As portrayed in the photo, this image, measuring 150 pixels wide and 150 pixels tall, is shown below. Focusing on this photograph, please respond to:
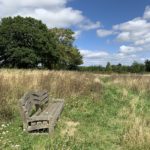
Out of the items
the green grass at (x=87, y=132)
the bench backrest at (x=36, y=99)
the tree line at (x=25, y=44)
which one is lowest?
the green grass at (x=87, y=132)

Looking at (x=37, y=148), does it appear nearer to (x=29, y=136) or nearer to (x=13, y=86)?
(x=29, y=136)

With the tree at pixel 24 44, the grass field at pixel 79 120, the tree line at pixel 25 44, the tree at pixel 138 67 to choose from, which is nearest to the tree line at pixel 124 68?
the tree at pixel 138 67

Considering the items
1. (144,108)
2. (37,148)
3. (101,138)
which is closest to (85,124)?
(101,138)

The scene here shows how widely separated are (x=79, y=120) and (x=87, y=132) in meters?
1.68

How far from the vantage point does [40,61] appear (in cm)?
6084

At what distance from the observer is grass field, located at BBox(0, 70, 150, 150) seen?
722 cm

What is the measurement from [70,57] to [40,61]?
924 inches

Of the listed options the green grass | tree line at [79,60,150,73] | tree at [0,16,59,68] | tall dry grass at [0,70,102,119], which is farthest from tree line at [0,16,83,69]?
the green grass

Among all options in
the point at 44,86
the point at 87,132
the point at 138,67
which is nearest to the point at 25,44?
the point at 138,67

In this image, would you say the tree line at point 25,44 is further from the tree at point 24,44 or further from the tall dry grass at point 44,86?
the tall dry grass at point 44,86

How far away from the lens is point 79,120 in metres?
10.2

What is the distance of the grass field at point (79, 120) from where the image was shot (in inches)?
284

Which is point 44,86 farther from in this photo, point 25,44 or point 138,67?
point 138,67

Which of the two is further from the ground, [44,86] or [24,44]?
[24,44]
